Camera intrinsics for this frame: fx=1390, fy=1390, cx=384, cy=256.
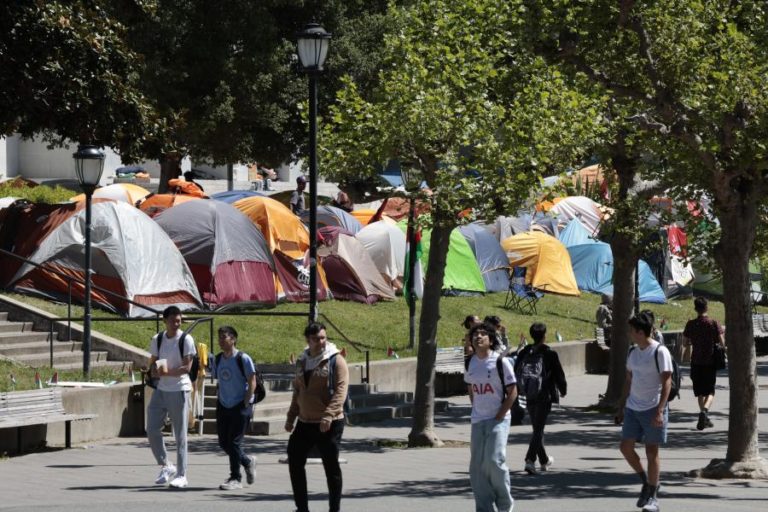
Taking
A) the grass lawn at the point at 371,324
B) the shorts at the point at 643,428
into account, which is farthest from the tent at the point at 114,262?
the shorts at the point at 643,428

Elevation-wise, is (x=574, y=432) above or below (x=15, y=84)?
below

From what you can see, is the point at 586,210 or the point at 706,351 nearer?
the point at 706,351

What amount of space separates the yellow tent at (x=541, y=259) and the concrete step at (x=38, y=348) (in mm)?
17243

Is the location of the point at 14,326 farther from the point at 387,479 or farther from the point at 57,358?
the point at 387,479

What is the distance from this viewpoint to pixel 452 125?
1720cm

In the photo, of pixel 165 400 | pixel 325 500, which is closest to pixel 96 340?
pixel 165 400

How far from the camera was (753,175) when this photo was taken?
14.5 metres

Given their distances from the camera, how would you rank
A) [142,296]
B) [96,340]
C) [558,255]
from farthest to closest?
[558,255]
[142,296]
[96,340]

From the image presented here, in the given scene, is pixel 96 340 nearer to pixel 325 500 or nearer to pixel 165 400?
pixel 165 400

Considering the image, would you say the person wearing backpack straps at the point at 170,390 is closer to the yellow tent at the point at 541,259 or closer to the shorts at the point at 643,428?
the shorts at the point at 643,428

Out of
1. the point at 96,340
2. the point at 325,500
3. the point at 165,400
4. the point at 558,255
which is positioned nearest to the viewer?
the point at 325,500

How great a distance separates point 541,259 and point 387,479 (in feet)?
74.6

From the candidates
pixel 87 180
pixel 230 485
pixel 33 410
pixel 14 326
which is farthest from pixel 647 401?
pixel 14 326

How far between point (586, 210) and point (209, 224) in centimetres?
1719
